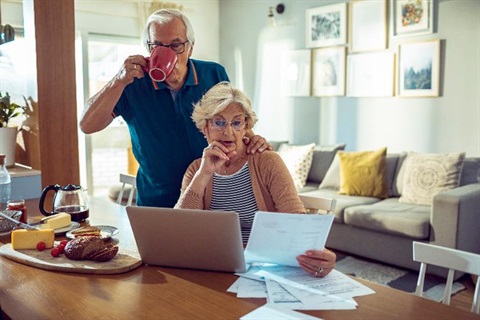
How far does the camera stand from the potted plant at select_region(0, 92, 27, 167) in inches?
104

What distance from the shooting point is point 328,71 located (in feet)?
16.3

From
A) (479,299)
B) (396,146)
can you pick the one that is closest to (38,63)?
(479,299)

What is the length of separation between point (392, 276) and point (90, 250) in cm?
256

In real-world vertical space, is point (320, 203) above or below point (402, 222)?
above

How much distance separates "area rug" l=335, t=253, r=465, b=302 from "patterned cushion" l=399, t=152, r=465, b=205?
613mm

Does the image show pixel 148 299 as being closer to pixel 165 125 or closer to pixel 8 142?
pixel 165 125

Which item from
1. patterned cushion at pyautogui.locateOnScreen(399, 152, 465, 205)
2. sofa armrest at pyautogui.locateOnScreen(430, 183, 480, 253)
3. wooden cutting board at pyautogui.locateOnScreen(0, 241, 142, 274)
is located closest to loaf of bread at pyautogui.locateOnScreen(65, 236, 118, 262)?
wooden cutting board at pyautogui.locateOnScreen(0, 241, 142, 274)

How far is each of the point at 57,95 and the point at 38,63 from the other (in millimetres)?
186

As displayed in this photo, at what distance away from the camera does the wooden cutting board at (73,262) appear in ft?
4.42

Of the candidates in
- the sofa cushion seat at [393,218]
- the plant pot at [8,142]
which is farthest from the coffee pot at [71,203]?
the sofa cushion seat at [393,218]

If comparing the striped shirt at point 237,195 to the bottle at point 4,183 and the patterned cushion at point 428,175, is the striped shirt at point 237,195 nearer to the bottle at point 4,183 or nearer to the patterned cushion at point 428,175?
the bottle at point 4,183

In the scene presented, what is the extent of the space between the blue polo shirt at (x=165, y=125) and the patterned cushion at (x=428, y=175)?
8.05 ft

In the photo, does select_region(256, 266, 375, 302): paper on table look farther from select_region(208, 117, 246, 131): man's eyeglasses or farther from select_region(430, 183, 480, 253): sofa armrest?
select_region(430, 183, 480, 253): sofa armrest

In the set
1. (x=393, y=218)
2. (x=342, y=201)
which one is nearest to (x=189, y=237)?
(x=393, y=218)
